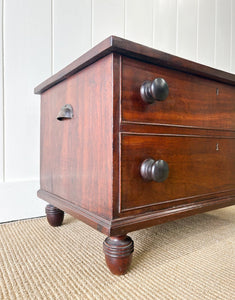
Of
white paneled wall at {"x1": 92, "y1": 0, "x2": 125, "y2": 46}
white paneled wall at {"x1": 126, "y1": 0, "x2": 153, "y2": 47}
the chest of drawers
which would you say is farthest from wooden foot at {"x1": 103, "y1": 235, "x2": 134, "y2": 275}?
white paneled wall at {"x1": 126, "y1": 0, "x2": 153, "y2": 47}

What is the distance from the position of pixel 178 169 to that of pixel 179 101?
0.53 feet

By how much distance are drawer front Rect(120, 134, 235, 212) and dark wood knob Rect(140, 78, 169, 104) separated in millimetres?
81

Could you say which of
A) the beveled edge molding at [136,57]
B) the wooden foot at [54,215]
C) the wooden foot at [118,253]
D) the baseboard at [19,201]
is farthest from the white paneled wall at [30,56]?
the wooden foot at [118,253]

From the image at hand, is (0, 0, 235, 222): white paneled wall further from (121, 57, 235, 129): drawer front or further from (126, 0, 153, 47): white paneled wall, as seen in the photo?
(121, 57, 235, 129): drawer front

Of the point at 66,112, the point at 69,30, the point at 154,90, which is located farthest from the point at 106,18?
the point at 154,90

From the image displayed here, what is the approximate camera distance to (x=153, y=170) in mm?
465

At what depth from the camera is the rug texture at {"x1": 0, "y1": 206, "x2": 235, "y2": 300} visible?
0.43 meters

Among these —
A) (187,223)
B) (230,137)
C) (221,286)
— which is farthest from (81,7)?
(221,286)

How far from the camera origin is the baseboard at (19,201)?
0.83m

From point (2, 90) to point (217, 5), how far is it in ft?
4.74

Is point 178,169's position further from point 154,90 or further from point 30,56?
point 30,56

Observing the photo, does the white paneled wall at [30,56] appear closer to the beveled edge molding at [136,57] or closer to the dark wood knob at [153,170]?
the beveled edge molding at [136,57]

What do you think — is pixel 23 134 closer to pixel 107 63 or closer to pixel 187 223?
pixel 107 63

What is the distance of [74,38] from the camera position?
96cm
